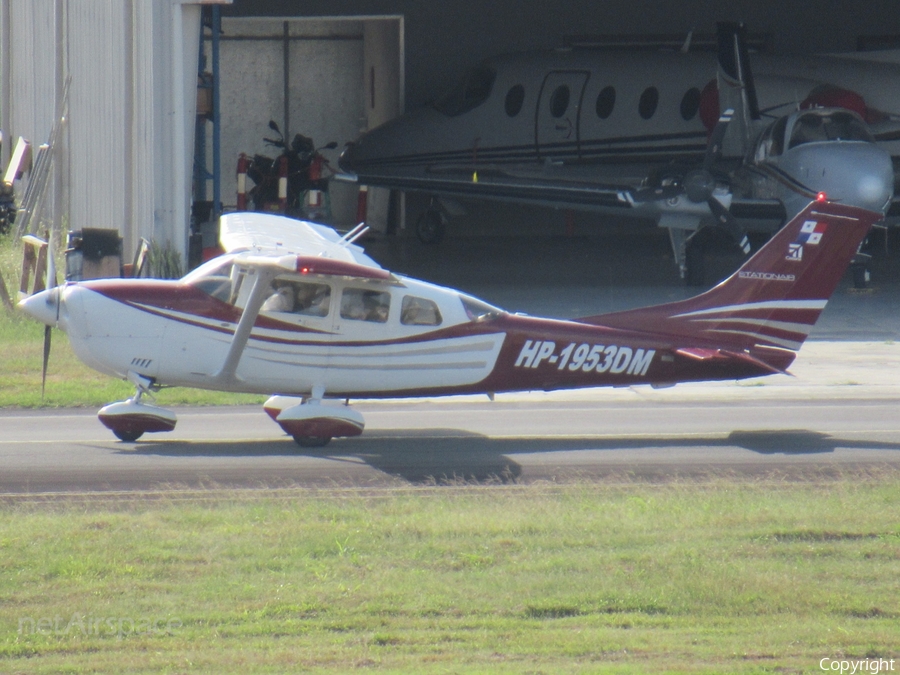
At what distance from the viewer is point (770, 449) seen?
11.5m

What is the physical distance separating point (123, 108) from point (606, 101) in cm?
1183

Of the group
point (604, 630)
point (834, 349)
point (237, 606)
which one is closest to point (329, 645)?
point (237, 606)

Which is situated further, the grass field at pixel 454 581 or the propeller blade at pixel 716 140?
the propeller blade at pixel 716 140

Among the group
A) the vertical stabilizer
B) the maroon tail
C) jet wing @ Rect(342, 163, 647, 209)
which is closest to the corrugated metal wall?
jet wing @ Rect(342, 163, 647, 209)

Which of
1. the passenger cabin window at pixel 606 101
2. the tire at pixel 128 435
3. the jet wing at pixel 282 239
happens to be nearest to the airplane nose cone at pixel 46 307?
the tire at pixel 128 435

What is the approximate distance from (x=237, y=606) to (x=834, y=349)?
12441 mm

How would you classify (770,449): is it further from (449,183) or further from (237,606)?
(449,183)

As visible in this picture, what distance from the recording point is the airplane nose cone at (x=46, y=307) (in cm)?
1108

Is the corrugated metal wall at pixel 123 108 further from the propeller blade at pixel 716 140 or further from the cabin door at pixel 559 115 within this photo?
the cabin door at pixel 559 115

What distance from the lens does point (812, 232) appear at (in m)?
11.8

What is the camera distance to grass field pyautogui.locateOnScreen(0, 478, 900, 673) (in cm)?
620

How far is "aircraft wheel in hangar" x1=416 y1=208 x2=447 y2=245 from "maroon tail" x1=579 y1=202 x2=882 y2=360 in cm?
1699

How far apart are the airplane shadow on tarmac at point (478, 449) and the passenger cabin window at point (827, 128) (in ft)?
34.5

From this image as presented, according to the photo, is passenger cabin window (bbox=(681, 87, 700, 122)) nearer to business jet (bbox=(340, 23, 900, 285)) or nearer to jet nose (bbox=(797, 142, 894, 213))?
business jet (bbox=(340, 23, 900, 285))
